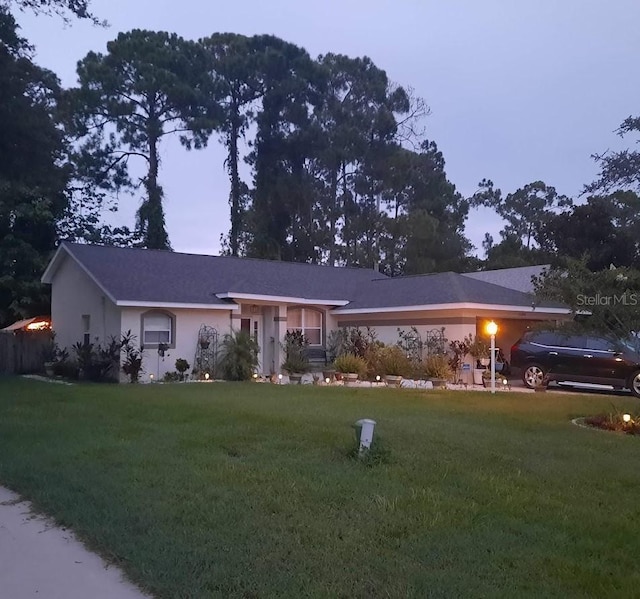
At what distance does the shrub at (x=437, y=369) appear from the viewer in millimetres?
20766

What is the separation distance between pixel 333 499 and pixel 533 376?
47.4ft

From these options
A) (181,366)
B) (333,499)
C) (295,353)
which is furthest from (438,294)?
(333,499)

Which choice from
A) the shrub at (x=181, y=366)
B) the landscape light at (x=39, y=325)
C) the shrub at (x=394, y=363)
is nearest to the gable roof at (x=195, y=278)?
the shrub at (x=181, y=366)

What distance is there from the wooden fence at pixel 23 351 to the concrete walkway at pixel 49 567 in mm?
18610

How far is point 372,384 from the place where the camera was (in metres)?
20.8

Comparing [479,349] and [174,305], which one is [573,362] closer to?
[479,349]

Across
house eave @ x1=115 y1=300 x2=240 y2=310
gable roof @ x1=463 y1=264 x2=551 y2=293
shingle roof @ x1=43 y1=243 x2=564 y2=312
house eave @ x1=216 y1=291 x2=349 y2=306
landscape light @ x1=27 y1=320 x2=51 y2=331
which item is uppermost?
gable roof @ x1=463 y1=264 x2=551 y2=293

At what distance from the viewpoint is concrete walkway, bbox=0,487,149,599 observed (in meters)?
5.14

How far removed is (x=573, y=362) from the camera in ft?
63.9

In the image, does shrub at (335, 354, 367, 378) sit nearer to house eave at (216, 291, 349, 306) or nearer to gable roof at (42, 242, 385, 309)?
house eave at (216, 291, 349, 306)

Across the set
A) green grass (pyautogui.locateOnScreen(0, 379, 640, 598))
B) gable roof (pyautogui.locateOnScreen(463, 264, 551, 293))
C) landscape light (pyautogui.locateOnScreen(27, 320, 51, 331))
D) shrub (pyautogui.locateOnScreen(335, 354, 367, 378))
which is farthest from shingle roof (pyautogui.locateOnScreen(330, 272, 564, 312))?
landscape light (pyautogui.locateOnScreen(27, 320, 51, 331))

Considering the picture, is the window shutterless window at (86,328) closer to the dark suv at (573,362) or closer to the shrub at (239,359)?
the shrub at (239,359)

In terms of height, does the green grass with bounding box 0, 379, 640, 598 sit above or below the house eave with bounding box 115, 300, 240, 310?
below
